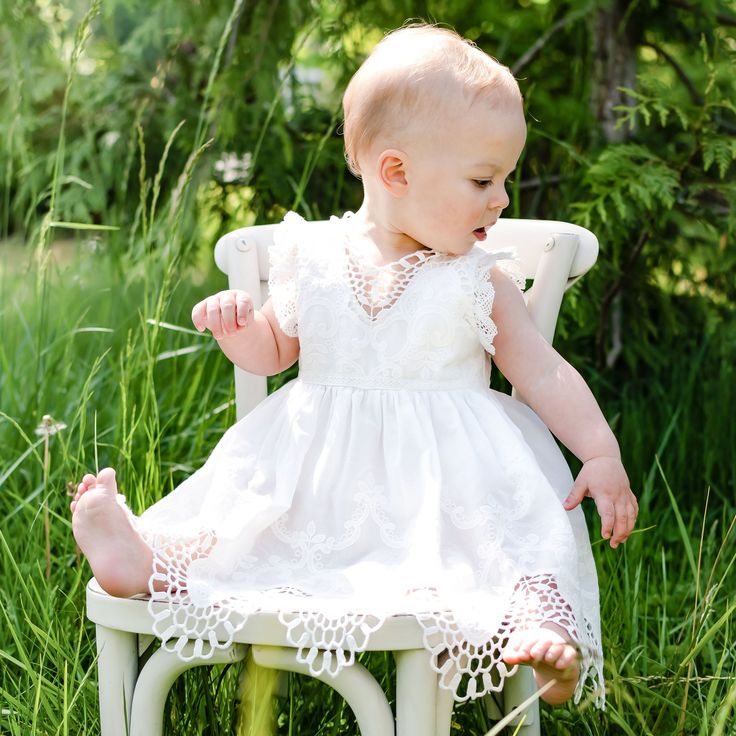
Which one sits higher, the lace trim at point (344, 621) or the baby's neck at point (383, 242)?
the baby's neck at point (383, 242)

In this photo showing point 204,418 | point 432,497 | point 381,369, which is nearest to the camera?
point 432,497

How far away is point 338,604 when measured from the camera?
1312 millimetres

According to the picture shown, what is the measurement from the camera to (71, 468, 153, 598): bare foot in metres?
1.37

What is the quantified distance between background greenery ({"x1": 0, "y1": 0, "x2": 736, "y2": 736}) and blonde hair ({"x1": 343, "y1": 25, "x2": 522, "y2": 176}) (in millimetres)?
520

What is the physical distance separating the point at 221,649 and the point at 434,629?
27 cm

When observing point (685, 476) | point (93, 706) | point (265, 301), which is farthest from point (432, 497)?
point (685, 476)

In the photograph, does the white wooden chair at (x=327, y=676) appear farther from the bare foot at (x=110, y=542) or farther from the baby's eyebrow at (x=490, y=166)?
the baby's eyebrow at (x=490, y=166)

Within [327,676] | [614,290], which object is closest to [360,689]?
[327,676]

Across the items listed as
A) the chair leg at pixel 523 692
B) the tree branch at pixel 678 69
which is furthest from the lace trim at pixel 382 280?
the tree branch at pixel 678 69

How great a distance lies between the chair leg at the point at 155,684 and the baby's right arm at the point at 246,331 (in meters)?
0.47

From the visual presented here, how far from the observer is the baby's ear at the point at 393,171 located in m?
1.55

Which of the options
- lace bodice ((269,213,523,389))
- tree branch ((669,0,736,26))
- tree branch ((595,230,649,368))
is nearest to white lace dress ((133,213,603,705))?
lace bodice ((269,213,523,389))

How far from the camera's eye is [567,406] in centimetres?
156

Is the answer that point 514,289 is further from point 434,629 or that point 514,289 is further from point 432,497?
point 434,629
